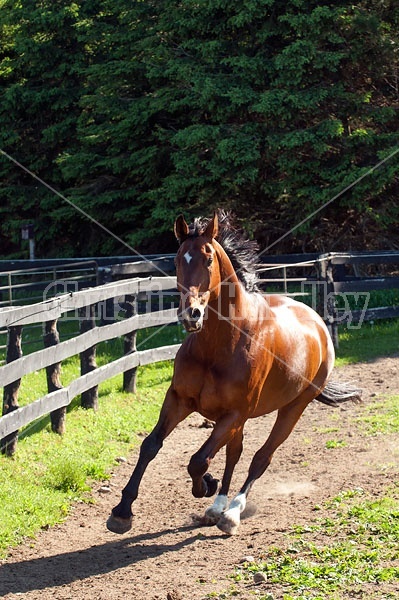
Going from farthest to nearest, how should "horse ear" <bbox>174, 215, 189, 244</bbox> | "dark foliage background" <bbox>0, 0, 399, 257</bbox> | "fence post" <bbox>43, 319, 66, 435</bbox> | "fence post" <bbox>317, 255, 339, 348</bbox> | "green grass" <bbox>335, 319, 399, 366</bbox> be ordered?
1. "dark foliage background" <bbox>0, 0, 399, 257</bbox>
2. "fence post" <bbox>317, 255, 339, 348</bbox>
3. "green grass" <bbox>335, 319, 399, 366</bbox>
4. "fence post" <bbox>43, 319, 66, 435</bbox>
5. "horse ear" <bbox>174, 215, 189, 244</bbox>

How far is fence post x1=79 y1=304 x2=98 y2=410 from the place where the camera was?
29.5 feet

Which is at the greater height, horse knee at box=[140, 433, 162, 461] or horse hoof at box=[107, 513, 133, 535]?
horse knee at box=[140, 433, 162, 461]

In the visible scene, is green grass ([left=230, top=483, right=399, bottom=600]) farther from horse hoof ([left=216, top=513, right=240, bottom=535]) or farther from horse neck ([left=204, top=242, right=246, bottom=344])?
horse neck ([left=204, top=242, right=246, bottom=344])

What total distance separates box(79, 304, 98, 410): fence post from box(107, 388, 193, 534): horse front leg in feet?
10.9

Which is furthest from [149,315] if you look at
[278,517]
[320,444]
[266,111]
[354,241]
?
[354,241]

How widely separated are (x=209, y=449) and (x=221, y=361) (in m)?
0.60

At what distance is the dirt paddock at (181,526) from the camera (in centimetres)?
490

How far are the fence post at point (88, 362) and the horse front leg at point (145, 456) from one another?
3.31m

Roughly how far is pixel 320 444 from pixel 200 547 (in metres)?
2.78

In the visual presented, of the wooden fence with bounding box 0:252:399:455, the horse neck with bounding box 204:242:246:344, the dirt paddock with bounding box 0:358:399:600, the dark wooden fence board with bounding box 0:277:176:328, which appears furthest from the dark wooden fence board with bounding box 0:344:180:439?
the horse neck with bounding box 204:242:246:344

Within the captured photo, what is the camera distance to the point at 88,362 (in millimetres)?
9008

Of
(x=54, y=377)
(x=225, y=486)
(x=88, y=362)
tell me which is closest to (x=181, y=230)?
(x=225, y=486)

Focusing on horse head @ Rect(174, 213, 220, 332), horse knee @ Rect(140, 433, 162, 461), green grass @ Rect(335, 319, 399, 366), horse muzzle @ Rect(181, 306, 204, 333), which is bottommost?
green grass @ Rect(335, 319, 399, 366)

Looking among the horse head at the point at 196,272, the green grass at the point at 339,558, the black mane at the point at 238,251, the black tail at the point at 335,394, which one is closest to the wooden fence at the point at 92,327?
the black tail at the point at 335,394
